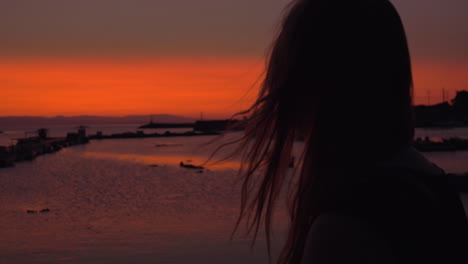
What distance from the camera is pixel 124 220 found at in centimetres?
1421

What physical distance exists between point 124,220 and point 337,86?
555 inches

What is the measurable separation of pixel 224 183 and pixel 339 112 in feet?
71.4

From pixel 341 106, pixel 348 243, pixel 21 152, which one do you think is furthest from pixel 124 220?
pixel 21 152

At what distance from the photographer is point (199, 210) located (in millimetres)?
15461

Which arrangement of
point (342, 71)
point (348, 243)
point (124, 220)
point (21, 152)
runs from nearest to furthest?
point (348, 243)
point (342, 71)
point (124, 220)
point (21, 152)

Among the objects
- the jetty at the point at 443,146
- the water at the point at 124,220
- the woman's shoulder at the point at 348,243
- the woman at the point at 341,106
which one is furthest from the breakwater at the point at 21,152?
the woman's shoulder at the point at 348,243

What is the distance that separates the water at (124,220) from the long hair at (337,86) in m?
3.45

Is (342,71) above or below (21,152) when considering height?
above

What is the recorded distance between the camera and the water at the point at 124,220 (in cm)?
1060

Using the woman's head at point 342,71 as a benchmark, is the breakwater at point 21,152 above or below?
below

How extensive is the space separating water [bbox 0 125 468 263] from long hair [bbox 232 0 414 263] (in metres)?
3.45

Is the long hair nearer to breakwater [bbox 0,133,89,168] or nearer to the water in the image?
the water

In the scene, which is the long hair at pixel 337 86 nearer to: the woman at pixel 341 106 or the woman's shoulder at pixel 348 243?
the woman at pixel 341 106

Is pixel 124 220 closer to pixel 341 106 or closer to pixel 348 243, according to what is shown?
pixel 341 106
